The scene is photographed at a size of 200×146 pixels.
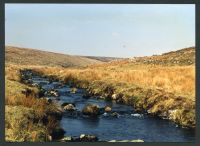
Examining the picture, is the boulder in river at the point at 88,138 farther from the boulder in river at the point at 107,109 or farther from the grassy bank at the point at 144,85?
the grassy bank at the point at 144,85

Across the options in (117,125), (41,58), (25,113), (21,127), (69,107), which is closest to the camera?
(21,127)

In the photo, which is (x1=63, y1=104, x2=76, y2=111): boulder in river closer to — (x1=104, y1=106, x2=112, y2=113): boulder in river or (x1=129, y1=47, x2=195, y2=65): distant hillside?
(x1=104, y1=106, x2=112, y2=113): boulder in river

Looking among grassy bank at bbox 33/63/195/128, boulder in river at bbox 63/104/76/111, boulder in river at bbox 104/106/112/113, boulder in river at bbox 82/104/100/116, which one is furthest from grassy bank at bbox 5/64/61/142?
boulder in river at bbox 104/106/112/113

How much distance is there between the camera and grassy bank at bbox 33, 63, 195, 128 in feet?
42.2

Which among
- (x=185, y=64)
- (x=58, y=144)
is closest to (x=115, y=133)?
(x=58, y=144)

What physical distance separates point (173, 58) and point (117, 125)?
2273 millimetres

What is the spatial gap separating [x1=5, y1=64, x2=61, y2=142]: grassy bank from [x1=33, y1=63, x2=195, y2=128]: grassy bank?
83 centimetres

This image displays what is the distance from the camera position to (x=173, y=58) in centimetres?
1298

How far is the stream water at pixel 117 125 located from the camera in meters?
12.6

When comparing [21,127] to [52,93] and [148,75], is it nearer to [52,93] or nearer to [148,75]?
[52,93]

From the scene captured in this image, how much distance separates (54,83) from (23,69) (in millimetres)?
936

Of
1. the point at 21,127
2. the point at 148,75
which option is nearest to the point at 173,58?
the point at 148,75

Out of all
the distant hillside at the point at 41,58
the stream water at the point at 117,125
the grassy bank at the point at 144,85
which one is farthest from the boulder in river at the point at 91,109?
the distant hillside at the point at 41,58

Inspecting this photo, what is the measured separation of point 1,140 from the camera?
12.1m
